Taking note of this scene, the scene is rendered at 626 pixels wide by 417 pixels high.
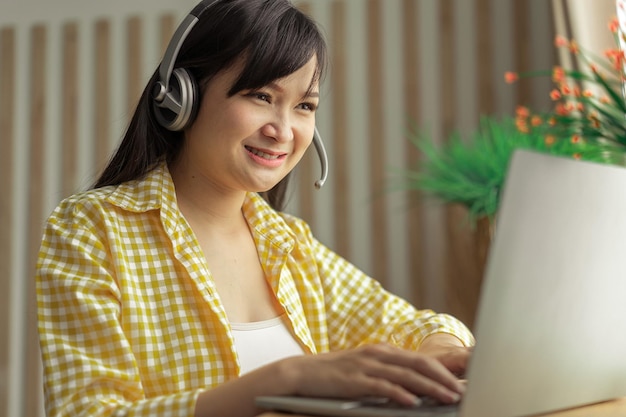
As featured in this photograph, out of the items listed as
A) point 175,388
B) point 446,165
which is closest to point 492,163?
point 446,165

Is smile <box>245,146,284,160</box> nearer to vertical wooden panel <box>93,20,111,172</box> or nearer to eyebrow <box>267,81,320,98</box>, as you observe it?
eyebrow <box>267,81,320,98</box>

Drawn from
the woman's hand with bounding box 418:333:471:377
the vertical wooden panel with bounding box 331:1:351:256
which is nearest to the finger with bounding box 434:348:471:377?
the woman's hand with bounding box 418:333:471:377

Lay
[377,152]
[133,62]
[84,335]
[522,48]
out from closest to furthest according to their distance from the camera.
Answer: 1. [84,335]
2. [522,48]
3. [377,152]
4. [133,62]

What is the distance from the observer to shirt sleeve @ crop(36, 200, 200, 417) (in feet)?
3.16

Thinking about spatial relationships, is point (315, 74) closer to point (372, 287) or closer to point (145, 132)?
point (145, 132)

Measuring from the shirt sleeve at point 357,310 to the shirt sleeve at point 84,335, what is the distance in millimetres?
478

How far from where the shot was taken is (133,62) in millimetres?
3787

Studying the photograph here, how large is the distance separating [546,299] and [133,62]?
3.32 metres

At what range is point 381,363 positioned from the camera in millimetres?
783

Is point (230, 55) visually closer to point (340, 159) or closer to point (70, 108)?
point (340, 159)

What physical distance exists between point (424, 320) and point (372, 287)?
0.69 ft

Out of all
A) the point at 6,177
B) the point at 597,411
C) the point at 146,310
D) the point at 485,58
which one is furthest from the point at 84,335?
the point at 6,177

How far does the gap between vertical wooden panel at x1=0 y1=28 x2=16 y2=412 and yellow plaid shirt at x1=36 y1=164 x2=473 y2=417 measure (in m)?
2.70

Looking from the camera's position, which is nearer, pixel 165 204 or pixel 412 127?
pixel 165 204
